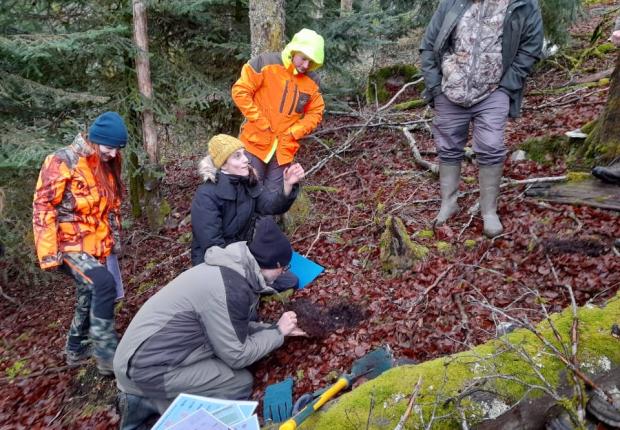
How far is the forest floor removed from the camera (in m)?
3.84

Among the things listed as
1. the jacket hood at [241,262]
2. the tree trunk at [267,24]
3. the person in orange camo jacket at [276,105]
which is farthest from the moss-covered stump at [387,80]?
the jacket hood at [241,262]

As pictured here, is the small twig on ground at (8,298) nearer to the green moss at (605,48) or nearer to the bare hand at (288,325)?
the bare hand at (288,325)

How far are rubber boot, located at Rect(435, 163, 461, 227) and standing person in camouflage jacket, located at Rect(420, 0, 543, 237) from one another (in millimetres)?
276

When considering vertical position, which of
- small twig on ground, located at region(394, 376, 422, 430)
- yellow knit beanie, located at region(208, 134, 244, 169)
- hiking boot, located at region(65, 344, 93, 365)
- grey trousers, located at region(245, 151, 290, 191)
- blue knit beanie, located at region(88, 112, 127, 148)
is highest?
blue knit beanie, located at region(88, 112, 127, 148)

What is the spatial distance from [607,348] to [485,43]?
10.0ft

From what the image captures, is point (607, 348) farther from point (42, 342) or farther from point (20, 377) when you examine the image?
point (42, 342)

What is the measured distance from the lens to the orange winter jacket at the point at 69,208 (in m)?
4.18

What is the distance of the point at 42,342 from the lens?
20.1 ft

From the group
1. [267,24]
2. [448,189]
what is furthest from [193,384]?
[267,24]

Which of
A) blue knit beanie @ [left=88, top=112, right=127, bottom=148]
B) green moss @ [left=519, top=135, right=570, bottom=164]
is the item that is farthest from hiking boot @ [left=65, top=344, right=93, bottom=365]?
green moss @ [left=519, top=135, right=570, bottom=164]

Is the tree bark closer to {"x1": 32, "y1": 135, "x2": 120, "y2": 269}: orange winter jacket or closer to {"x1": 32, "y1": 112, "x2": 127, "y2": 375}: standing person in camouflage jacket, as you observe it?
{"x1": 32, "y1": 112, "x2": 127, "y2": 375}: standing person in camouflage jacket

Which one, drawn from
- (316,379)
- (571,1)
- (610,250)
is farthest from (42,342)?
(571,1)

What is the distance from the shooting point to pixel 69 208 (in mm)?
4359

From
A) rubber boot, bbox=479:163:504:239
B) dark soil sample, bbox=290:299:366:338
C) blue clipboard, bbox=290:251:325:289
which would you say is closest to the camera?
dark soil sample, bbox=290:299:366:338
